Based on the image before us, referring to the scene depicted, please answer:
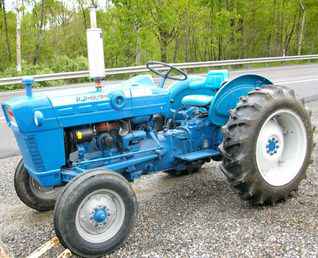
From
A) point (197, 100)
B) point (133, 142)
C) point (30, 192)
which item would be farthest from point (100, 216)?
point (197, 100)

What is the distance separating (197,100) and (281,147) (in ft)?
3.14

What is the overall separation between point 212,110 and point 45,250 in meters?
1.99

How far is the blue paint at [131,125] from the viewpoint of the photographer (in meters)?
3.40

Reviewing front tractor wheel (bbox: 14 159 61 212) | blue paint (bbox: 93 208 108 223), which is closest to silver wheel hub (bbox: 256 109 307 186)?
blue paint (bbox: 93 208 108 223)

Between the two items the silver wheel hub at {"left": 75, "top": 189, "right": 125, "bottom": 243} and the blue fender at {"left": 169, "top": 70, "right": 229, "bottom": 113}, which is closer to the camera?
the silver wheel hub at {"left": 75, "top": 189, "right": 125, "bottom": 243}

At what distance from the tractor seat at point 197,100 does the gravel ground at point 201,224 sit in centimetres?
93

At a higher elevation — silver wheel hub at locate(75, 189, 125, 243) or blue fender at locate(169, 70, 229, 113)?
blue fender at locate(169, 70, 229, 113)

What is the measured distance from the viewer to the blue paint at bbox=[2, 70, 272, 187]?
3.40m

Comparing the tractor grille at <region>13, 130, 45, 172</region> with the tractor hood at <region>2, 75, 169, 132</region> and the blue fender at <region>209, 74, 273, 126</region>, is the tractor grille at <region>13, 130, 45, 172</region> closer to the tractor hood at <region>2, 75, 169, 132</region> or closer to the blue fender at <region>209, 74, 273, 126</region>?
the tractor hood at <region>2, 75, 169, 132</region>

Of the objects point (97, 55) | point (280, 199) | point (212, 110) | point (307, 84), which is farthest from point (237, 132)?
point (307, 84)

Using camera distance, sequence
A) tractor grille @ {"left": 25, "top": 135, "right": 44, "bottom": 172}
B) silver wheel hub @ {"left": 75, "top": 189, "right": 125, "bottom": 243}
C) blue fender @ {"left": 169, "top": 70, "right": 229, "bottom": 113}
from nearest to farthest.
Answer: silver wheel hub @ {"left": 75, "top": 189, "right": 125, "bottom": 243}, tractor grille @ {"left": 25, "top": 135, "right": 44, "bottom": 172}, blue fender @ {"left": 169, "top": 70, "right": 229, "bottom": 113}

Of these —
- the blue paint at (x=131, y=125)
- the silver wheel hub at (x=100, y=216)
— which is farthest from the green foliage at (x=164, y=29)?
the silver wheel hub at (x=100, y=216)

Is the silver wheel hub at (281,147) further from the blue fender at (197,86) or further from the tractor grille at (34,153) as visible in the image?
the tractor grille at (34,153)

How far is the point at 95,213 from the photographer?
10.6 feet
